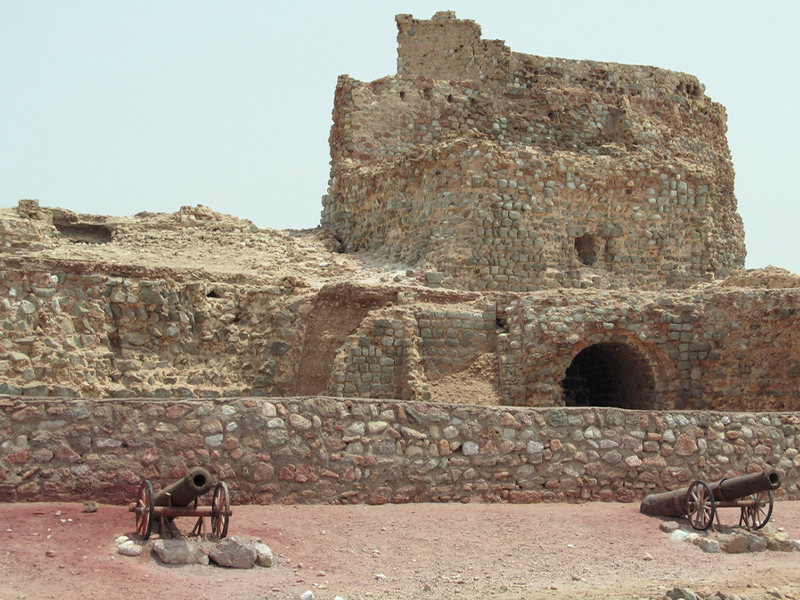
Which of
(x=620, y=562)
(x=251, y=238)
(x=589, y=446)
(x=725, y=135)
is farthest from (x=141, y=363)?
(x=725, y=135)

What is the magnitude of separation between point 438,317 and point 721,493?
6.26 m

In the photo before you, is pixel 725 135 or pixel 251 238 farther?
pixel 725 135

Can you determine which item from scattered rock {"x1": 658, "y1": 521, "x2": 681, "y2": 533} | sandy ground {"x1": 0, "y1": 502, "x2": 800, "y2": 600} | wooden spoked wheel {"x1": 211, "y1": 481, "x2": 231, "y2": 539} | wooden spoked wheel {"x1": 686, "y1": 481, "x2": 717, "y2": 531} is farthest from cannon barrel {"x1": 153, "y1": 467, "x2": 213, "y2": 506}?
wooden spoked wheel {"x1": 686, "y1": 481, "x2": 717, "y2": 531}

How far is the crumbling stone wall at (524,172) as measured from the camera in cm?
1686

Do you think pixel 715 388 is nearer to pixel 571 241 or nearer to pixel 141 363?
pixel 571 241

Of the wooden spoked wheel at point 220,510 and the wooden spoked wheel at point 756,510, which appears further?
the wooden spoked wheel at point 756,510

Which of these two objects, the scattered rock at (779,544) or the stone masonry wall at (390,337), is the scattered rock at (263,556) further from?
the stone masonry wall at (390,337)

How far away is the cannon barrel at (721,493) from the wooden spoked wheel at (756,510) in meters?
0.24

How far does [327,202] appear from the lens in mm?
20141

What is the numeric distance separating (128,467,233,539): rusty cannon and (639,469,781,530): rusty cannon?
4.29 m

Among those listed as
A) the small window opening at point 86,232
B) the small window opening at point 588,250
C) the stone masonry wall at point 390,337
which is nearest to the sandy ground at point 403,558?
the stone masonry wall at point 390,337

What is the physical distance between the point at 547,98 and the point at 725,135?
17.4 ft

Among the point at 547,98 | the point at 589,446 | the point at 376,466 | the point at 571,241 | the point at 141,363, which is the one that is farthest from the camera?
the point at 547,98

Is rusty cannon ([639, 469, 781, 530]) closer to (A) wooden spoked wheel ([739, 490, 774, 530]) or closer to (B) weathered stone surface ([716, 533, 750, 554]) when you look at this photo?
(A) wooden spoked wheel ([739, 490, 774, 530])
